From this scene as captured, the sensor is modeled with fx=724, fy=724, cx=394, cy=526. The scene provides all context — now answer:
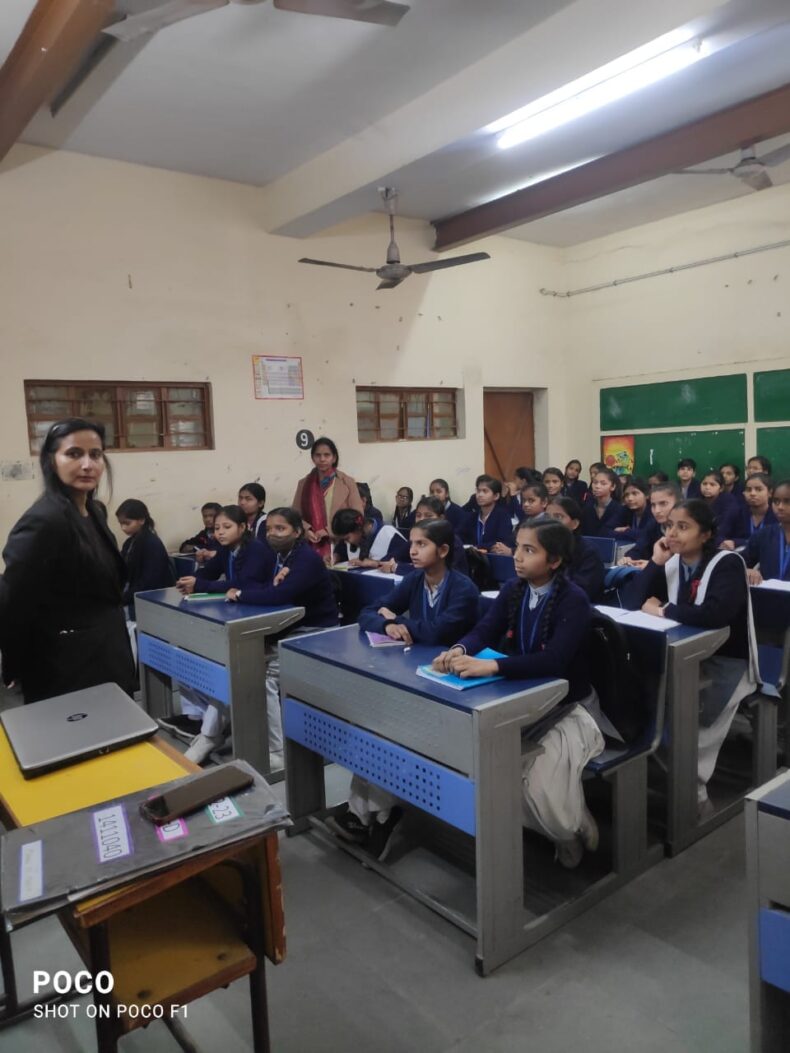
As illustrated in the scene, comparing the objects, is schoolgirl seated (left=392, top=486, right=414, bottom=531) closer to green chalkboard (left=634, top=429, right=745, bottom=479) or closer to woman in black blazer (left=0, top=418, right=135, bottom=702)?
green chalkboard (left=634, top=429, right=745, bottom=479)

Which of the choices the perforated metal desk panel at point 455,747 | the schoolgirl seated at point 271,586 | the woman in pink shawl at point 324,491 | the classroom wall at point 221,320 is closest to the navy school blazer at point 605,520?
the woman in pink shawl at point 324,491

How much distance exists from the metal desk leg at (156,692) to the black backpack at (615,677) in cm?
250

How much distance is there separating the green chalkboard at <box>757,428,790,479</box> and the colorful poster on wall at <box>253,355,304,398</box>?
15.0ft

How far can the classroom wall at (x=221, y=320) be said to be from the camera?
528 centimetres

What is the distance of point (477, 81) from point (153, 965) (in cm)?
478

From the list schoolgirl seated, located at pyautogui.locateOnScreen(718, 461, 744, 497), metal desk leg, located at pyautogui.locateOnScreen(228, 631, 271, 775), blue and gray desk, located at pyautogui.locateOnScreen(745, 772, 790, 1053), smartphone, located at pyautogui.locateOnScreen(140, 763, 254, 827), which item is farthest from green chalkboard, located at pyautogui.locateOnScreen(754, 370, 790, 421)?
smartphone, located at pyautogui.locateOnScreen(140, 763, 254, 827)

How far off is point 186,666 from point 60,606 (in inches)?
64.7

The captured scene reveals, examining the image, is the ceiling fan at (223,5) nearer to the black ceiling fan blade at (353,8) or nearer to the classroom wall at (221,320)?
the black ceiling fan blade at (353,8)

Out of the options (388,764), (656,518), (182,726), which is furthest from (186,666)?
(656,518)

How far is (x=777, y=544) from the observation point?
12.2 ft

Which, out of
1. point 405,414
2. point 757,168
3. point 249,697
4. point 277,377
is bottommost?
point 249,697

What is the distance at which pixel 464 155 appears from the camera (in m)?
5.05

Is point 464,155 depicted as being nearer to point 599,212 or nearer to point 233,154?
point 233,154

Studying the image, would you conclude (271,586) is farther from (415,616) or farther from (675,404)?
(675,404)
